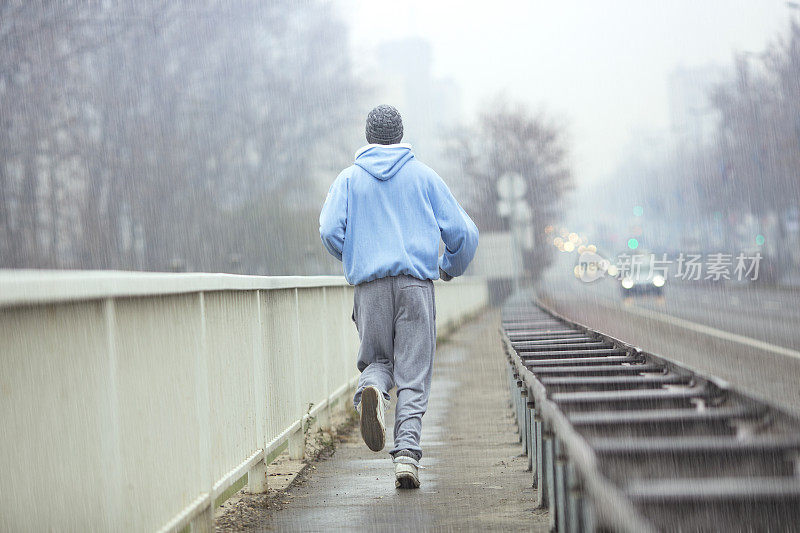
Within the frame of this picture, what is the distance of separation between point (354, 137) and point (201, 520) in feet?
150

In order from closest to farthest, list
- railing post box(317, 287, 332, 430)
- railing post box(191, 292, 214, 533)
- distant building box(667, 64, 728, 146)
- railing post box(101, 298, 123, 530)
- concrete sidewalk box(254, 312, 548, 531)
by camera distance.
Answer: railing post box(101, 298, 123, 530)
railing post box(191, 292, 214, 533)
concrete sidewalk box(254, 312, 548, 531)
railing post box(317, 287, 332, 430)
distant building box(667, 64, 728, 146)

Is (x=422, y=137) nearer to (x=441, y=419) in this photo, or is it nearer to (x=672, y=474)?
(x=441, y=419)

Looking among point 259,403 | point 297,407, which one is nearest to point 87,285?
point 259,403

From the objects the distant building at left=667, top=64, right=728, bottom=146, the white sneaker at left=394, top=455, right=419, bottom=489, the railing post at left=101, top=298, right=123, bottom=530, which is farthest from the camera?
the distant building at left=667, top=64, right=728, bottom=146

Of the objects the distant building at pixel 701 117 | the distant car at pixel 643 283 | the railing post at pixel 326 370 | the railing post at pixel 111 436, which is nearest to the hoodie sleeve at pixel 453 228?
the railing post at pixel 326 370

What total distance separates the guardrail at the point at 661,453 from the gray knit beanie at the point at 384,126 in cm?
160

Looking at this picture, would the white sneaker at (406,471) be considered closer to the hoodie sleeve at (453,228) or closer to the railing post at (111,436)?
the hoodie sleeve at (453,228)

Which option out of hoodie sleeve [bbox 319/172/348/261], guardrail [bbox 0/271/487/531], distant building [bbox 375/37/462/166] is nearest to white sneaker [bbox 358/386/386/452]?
guardrail [bbox 0/271/487/531]

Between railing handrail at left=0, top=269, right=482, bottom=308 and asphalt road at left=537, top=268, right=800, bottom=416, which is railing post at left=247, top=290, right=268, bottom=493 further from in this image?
asphalt road at left=537, top=268, right=800, bottom=416

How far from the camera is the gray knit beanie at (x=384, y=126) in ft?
20.5

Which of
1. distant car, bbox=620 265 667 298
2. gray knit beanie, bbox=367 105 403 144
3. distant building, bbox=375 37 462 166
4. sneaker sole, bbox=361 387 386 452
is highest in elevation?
distant building, bbox=375 37 462 166

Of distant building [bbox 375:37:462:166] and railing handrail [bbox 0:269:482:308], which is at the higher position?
distant building [bbox 375:37:462:166]

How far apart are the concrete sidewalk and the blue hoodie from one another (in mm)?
1131

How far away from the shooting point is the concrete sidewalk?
4898 mm
